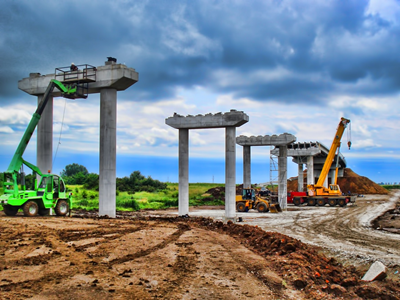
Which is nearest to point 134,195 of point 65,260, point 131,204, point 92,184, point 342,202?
point 92,184

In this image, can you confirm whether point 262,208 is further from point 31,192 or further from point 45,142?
point 31,192

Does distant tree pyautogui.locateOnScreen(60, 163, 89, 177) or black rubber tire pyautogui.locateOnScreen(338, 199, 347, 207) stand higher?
distant tree pyautogui.locateOnScreen(60, 163, 89, 177)

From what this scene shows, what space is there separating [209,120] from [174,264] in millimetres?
17930

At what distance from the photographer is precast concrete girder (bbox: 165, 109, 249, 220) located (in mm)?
27422

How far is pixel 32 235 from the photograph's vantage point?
563 inches

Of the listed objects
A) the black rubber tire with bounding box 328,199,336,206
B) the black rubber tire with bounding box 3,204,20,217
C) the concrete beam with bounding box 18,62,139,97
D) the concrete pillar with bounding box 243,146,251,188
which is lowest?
the black rubber tire with bounding box 328,199,336,206

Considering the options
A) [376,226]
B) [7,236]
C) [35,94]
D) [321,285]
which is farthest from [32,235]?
[376,226]

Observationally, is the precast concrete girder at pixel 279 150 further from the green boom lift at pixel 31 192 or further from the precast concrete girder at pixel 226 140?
the green boom lift at pixel 31 192

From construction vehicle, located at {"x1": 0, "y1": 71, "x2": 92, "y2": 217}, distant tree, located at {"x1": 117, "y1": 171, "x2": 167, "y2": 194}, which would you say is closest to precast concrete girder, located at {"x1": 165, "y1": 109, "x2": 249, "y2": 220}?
construction vehicle, located at {"x1": 0, "y1": 71, "x2": 92, "y2": 217}

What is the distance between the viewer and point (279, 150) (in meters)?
42.2

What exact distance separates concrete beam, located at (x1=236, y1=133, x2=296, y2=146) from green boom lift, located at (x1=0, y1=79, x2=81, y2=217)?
74.2 feet

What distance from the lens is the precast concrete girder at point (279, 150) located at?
39625 millimetres

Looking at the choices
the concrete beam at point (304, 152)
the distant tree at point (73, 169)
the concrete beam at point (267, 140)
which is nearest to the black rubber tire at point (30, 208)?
the concrete beam at point (267, 140)

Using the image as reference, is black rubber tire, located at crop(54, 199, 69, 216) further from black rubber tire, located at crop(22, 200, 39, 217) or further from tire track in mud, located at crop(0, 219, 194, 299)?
tire track in mud, located at crop(0, 219, 194, 299)
